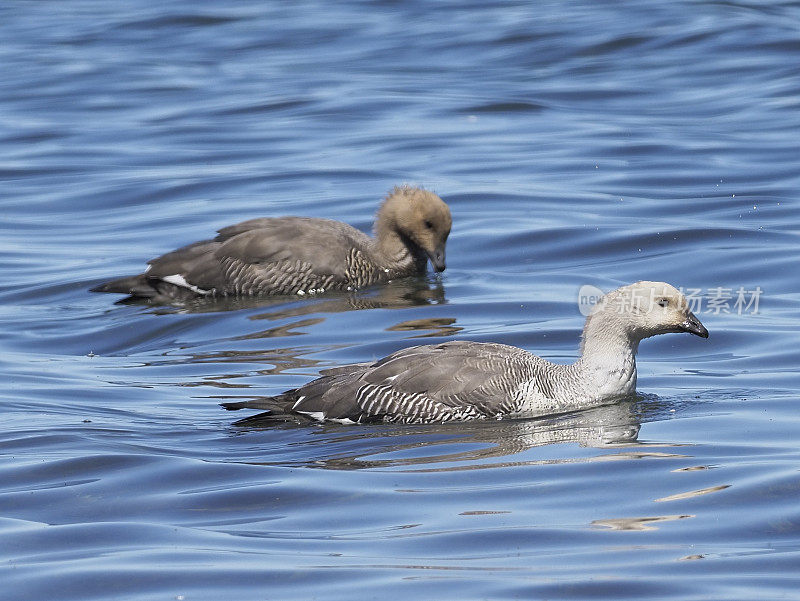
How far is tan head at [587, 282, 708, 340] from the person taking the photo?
1037 centimetres

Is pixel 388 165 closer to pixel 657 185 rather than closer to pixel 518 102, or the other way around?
pixel 657 185

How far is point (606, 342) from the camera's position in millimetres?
10508

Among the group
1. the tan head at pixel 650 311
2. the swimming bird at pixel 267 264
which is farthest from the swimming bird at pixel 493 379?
the swimming bird at pixel 267 264

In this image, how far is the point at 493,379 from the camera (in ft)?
33.4

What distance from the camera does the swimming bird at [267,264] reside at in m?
15.1

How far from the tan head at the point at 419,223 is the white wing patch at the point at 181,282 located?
1.91 metres

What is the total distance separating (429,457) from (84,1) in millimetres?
34031

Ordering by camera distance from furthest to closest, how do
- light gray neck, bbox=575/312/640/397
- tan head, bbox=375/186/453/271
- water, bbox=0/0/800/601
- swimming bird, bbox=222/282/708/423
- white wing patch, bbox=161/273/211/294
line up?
tan head, bbox=375/186/453/271, white wing patch, bbox=161/273/211/294, light gray neck, bbox=575/312/640/397, swimming bird, bbox=222/282/708/423, water, bbox=0/0/800/601

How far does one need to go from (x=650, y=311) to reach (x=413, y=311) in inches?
166

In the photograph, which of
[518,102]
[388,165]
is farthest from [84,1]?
[388,165]

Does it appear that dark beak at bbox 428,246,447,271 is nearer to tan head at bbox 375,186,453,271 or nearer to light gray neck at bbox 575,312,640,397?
tan head at bbox 375,186,453,271

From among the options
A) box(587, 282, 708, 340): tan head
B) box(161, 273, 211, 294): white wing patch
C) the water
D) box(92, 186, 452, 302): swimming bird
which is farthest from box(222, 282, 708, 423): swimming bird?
box(161, 273, 211, 294): white wing patch

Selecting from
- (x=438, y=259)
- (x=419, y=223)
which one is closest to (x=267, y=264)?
(x=419, y=223)

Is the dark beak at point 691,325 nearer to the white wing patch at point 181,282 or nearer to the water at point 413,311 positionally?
the water at point 413,311
